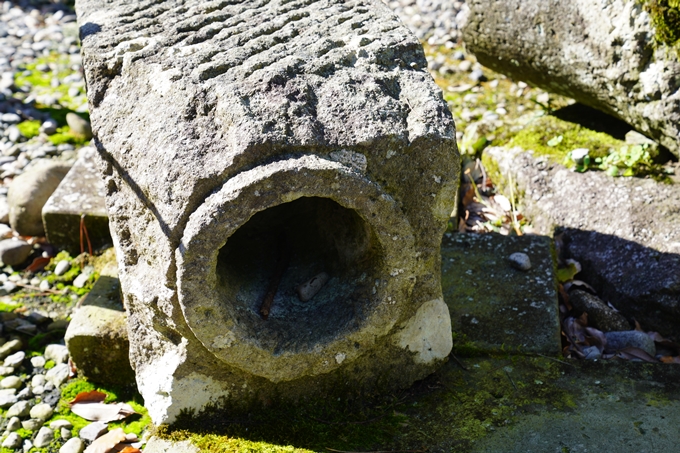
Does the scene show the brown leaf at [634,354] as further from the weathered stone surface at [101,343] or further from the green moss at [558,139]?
the weathered stone surface at [101,343]

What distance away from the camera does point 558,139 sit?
14.4ft

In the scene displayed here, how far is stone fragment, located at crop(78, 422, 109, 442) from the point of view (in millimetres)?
2965

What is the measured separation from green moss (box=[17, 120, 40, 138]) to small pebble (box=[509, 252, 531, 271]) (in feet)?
12.5

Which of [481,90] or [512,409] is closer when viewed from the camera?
[512,409]

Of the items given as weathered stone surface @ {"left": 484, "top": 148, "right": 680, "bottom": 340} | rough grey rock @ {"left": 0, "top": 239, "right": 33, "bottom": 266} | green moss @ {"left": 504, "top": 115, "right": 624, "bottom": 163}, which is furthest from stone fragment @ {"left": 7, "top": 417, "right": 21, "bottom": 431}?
green moss @ {"left": 504, "top": 115, "right": 624, "bottom": 163}

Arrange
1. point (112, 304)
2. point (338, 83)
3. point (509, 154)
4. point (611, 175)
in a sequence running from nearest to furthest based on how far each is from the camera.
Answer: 1. point (338, 83)
2. point (112, 304)
3. point (611, 175)
4. point (509, 154)

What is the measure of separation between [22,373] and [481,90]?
12.4 feet

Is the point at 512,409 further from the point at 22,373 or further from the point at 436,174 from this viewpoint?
the point at 22,373

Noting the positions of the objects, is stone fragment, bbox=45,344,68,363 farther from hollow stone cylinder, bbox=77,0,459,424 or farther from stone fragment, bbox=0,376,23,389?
hollow stone cylinder, bbox=77,0,459,424

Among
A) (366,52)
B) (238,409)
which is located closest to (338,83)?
(366,52)

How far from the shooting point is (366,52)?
2625 millimetres

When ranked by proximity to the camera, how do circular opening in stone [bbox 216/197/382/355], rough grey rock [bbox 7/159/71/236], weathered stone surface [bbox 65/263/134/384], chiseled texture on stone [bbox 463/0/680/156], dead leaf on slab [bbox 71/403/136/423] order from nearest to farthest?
circular opening in stone [bbox 216/197/382/355] → dead leaf on slab [bbox 71/403/136/423] → weathered stone surface [bbox 65/263/134/384] → chiseled texture on stone [bbox 463/0/680/156] → rough grey rock [bbox 7/159/71/236]

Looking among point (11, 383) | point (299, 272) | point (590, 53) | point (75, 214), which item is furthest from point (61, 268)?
point (590, 53)

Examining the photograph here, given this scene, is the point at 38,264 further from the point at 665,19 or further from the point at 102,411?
the point at 665,19
